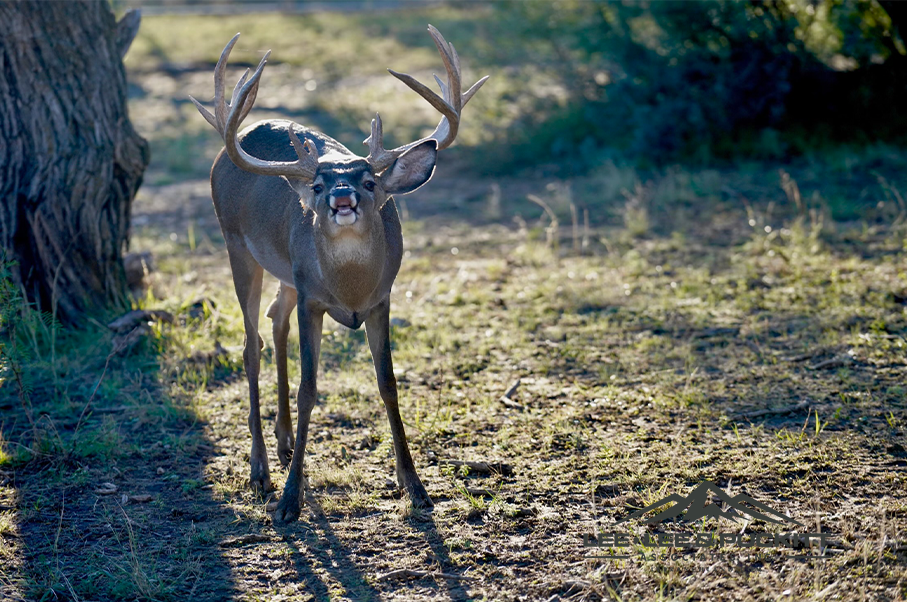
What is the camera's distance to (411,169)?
4934mm

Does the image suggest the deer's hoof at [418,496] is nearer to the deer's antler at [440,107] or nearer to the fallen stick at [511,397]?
the fallen stick at [511,397]

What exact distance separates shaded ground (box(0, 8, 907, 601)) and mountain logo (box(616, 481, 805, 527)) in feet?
0.25

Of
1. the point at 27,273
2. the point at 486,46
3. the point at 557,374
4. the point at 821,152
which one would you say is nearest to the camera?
the point at 557,374

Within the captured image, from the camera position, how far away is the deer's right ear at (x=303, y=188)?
4816 mm

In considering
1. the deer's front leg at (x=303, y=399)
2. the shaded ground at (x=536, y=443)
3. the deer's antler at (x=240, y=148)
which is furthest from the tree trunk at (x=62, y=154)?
the deer's front leg at (x=303, y=399)

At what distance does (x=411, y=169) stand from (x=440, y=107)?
438 mm

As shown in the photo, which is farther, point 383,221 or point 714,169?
point 714,169

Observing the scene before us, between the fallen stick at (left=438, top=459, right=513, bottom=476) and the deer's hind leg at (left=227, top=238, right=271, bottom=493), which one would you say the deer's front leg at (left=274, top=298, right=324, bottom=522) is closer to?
the deer's hind leg at (left=227, top=238, right=271, bottom=493)

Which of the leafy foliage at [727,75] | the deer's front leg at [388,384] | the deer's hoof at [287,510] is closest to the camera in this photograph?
the deer's hoof at [287,510]

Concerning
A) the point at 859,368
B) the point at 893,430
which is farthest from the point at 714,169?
the point at 893,430

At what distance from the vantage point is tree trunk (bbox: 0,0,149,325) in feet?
23.7

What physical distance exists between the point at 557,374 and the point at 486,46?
9580 millimetres

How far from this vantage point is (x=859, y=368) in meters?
6.17

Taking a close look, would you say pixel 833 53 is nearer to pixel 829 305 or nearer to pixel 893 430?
pixel 829 305
